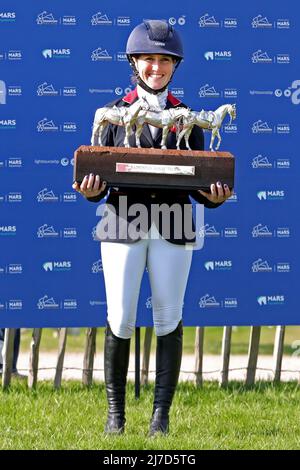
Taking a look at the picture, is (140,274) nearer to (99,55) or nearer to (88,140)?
(88,140)

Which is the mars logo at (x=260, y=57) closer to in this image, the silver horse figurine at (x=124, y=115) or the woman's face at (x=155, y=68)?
the woman's face at (x=155, y=68)

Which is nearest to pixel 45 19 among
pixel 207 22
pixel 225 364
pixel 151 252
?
pixel 207 22

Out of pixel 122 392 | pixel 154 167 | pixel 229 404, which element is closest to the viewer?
pixel 154 167

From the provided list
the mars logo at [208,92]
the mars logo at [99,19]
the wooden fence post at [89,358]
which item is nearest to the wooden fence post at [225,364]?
the wooden fence post at [89,358]

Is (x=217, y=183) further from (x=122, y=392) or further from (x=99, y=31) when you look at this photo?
(x=99, y=31)

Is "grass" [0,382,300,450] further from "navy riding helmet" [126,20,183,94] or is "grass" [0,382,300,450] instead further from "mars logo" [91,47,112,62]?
"mars logo" [91,47,112,62]

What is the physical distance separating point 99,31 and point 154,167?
6.76 feet

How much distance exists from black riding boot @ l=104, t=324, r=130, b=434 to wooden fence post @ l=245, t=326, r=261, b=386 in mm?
2298

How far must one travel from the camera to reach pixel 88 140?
7.34 metres

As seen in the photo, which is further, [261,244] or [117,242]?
[261,244]

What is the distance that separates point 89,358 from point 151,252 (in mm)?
2408

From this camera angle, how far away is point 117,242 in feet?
18.6

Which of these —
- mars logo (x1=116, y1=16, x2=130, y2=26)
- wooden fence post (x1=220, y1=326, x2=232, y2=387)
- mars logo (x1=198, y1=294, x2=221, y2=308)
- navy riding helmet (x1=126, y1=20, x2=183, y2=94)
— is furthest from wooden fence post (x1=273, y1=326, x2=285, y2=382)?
navy riding helmet (x1=126, y1=20, x2=183, y2=94)
